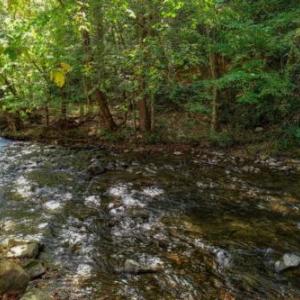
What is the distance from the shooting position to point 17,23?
3830mm

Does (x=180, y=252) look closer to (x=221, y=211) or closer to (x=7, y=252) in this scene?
(x=221, y=211)

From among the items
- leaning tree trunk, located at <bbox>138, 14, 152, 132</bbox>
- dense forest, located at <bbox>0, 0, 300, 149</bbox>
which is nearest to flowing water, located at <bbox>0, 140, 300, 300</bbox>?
dense forest, located at <bbox>0, 0, 300, 149</bbox>

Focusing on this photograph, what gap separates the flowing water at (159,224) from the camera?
18.0ft

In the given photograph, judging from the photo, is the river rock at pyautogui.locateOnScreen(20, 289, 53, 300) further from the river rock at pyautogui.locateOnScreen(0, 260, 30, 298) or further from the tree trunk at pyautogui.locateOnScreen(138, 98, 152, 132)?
the tree trunk at pyautogui.locateOnScreen(138, 98, 152, 132)

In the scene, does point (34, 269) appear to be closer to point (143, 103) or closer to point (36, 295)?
point (36, 295)

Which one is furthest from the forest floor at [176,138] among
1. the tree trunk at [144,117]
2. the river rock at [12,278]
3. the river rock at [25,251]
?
the river rock at [12,278]

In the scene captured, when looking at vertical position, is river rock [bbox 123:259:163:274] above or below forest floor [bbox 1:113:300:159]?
below

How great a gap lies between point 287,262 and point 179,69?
12.2 m

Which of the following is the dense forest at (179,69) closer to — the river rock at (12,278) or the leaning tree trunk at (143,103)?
the leaning tree trunk at (143,103)

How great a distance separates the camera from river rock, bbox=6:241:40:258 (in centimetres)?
616

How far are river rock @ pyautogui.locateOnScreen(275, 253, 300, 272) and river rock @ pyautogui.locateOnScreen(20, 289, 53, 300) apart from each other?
347 cm

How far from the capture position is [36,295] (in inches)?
200

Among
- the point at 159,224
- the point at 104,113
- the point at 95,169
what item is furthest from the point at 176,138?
the point at 159,224

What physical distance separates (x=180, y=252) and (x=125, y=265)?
1019 millimetres
